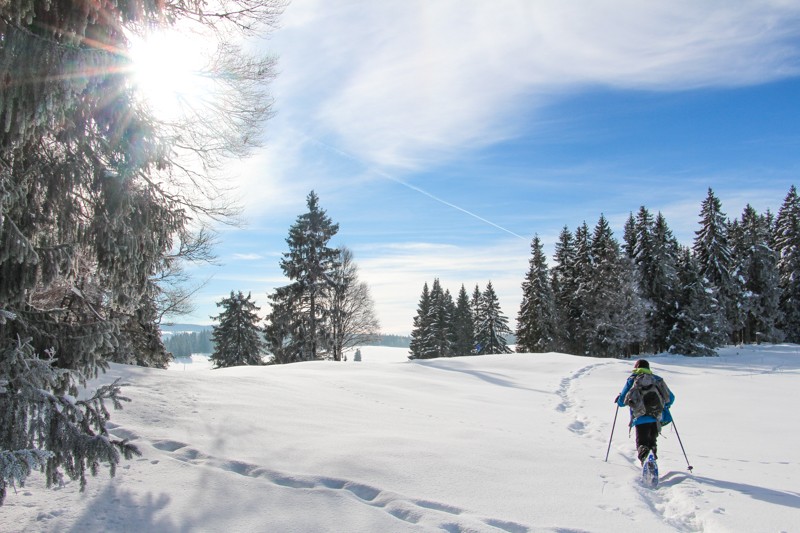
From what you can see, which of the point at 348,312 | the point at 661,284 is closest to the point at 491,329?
the point at 661,284

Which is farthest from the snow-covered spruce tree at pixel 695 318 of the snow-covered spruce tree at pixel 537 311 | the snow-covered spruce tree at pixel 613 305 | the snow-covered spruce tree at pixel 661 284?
the snow-covered spruce tree at pixel 537 311

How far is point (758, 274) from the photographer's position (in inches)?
1745

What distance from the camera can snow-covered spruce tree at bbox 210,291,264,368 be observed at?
121 ft

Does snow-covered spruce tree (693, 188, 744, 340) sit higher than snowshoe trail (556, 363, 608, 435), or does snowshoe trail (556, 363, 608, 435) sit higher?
snow-covered spruce tree (693, 188, 744, 340)

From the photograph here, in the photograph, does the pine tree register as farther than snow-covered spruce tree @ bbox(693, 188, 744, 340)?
No

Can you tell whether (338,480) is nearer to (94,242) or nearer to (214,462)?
(214,462)

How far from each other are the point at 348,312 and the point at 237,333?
10968mm

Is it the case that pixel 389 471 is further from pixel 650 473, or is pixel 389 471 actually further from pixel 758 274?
pixel 758 274

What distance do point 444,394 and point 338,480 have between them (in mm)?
9164

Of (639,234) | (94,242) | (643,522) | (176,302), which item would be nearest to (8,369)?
(94,242)

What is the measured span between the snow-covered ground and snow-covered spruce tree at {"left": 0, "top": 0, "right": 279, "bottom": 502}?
775mm

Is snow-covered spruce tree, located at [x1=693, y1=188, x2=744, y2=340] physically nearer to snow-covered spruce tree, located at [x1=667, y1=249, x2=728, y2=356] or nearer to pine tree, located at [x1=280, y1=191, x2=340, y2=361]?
snow-covered spruce tree, located at [x1=667, y1=249, x2=728, y2=356]

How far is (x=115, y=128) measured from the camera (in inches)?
180

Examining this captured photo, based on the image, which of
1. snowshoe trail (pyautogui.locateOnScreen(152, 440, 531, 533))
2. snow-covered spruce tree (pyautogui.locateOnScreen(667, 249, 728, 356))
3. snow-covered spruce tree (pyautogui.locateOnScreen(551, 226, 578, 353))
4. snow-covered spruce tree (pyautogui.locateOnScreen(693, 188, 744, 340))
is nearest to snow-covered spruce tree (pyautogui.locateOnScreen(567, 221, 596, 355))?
snow-covered spruce tree (pyautogui.locateOnScreen(551, 226, 578, 353))
